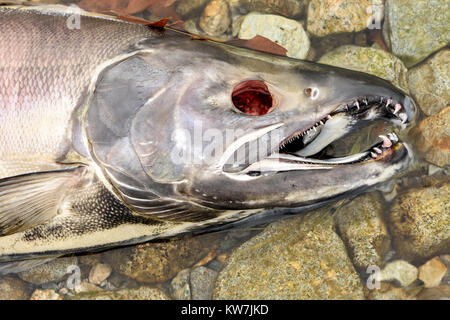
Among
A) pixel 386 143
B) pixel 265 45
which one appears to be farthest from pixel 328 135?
pixel 265 45

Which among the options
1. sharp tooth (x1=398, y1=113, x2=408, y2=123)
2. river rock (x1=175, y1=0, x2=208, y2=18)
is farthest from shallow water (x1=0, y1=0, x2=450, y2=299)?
sharp tooth (x1=398, y1=113, x2=408, y2=123)

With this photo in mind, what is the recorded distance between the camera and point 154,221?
2932 mm

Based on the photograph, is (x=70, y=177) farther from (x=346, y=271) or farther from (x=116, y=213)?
(x=346, y=271)

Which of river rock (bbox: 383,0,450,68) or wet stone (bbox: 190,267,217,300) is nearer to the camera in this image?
wet stone (bbox: 190,267,217,300)

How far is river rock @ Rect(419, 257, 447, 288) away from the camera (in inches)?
140

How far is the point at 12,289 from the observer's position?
12.1ft

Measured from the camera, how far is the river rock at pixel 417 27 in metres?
3.72

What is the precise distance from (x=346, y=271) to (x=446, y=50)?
2.11 meters

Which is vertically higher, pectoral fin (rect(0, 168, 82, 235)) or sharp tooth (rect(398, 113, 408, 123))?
sharp tooth (rect(398, 113, 408, 123))

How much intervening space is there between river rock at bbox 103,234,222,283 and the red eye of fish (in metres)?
1.44

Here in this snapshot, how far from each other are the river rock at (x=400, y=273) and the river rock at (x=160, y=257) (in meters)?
1.42

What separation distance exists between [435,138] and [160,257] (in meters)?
2.53

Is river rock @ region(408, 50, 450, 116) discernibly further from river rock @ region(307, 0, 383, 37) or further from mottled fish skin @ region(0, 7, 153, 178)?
mottled fish skin @ region(0, 7, 153, 178)

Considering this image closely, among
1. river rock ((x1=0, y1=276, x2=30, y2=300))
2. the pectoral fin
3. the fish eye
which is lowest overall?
river rock ((x1=0, y1=276, x2=30, y2=300))
